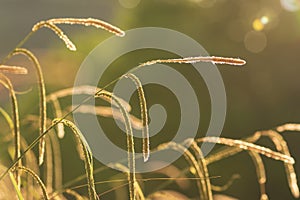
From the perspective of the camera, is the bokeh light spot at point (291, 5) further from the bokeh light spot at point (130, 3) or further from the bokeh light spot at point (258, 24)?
the bokeh light spot at point (130, 3)

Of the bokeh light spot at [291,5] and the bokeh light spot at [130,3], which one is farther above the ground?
the bokeh light spot at [130,3]

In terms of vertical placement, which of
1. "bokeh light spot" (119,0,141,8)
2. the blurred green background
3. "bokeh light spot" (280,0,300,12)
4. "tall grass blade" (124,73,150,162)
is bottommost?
"tall grass blade" (124,73,150,162)

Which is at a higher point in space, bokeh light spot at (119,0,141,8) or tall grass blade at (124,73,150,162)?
bokeh light spot at (119,0,141,8)

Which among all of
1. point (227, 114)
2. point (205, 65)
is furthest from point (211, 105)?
point (205, 65)

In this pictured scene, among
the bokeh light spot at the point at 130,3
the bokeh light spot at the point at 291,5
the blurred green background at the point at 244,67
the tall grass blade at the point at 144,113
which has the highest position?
the bokeh light spot at the point at 130,3

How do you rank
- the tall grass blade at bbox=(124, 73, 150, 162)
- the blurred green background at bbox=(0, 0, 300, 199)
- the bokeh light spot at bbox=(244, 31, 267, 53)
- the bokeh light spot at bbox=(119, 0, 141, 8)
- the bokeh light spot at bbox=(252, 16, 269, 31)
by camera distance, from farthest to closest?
the bokeh light spot at bbox=(119, 0, 141, 8) → the bokeh light spot at bbox=(252, 16, 269, 31) → the bokeh light spot at bbox=(244, 31, 267, 53) → the blurred green background at bbox=(0, 0, 300, 199) → the tall grass blade at bbox=(124, 73, 150, 162)

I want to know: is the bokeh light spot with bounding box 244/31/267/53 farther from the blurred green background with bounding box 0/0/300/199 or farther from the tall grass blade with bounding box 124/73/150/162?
the tall grass blade with bounding box 124/73/150/162

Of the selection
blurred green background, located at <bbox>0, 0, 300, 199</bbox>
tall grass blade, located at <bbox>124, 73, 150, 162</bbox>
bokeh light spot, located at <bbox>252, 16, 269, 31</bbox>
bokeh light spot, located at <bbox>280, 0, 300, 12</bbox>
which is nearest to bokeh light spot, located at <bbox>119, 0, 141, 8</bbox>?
blurred green background, located at <bbox>0, 0, 300, 199</bbox>

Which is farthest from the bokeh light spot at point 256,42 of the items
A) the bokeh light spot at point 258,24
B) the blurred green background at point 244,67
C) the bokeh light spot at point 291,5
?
the bokeh light spot at point 291,5

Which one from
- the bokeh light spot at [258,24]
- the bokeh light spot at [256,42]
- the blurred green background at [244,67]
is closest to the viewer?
the blurred green background at [244,67]
